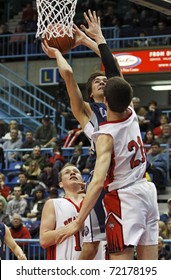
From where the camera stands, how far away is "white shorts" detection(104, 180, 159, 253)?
19.5ft

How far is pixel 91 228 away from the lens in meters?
6.50

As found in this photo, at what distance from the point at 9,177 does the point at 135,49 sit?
4.96 m

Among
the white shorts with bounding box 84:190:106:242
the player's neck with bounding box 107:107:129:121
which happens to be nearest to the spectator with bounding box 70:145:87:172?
the white shorts with bounding box 84:190:106:242

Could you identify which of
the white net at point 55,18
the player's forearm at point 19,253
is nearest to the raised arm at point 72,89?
the white net at point 55,18

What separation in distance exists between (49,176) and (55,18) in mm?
9679

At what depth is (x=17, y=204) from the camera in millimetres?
16016

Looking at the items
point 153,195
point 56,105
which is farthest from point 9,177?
point 153,195

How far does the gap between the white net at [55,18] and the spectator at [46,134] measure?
1097cm

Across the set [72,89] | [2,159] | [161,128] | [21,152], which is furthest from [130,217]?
[21,152]

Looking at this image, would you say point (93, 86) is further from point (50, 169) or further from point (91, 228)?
point (50, 169)

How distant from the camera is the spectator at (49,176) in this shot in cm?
1658

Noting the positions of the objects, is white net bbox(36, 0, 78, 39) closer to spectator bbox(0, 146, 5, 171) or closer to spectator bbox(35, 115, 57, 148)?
spectator bbox(0, 146, 5, 171)

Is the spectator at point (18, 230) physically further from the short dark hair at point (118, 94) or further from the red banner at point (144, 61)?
the short dark hair at point (118, 94)

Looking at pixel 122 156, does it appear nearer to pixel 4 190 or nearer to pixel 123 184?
pixel 123 184
